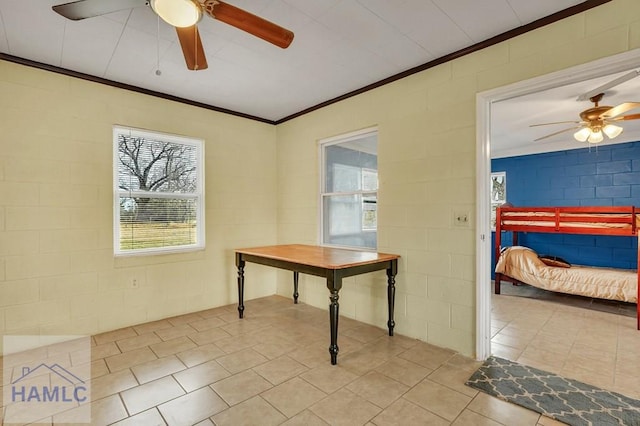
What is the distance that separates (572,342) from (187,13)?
3982mm

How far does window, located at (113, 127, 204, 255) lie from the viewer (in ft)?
10.8

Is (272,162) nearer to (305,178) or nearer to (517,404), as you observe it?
(305,178)

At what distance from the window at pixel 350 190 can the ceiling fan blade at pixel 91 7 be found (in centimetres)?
238

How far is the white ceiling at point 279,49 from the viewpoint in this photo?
2086mm

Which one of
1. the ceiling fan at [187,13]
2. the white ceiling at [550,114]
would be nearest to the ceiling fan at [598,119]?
the white ceiling at [550,114]

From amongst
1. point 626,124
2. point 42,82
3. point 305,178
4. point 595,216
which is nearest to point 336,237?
point 305,178

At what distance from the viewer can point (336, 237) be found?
396 cm

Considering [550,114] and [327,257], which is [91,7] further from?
[550,114]

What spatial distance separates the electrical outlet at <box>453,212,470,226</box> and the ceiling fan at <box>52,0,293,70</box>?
1.88 meters

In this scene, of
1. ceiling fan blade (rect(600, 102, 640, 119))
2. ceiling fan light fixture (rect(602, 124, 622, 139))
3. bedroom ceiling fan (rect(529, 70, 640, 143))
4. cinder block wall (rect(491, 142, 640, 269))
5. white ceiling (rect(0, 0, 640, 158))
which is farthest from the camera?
cinder block wall (rect(491, 142, 640, 269))

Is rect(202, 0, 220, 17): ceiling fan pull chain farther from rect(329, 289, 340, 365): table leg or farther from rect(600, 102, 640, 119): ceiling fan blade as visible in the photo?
rect(600, 102, 640, 119): ceiling fan blade

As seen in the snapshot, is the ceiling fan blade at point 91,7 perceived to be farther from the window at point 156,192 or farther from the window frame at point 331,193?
the window frame at point 331,193

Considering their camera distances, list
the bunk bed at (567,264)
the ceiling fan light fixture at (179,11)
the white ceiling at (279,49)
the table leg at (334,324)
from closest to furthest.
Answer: the ceiling fan light fixture at (179,11) < the white ceiling at (279,49) < the table leg at (334,324) < the bunk bed at (567,264)

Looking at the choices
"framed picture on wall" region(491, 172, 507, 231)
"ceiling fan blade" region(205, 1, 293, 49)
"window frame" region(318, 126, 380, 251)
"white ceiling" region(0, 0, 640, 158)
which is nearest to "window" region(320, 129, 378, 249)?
"window frame" region(318, 126, 380, 251)
